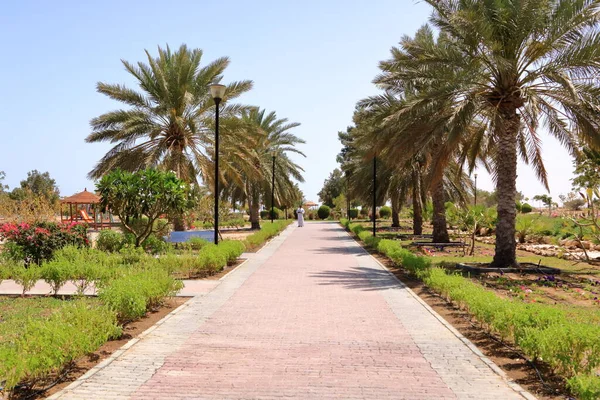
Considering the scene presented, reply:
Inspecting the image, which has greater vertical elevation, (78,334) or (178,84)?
(178,84)

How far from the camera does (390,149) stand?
50.3 feet

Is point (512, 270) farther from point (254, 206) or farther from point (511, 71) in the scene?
point (254, 206)

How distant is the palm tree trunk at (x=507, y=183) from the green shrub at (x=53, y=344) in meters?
10.3

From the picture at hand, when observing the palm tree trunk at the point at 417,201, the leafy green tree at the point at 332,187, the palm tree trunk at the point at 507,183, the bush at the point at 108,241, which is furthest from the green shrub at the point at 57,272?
the leafy green tree at the point at 332,187

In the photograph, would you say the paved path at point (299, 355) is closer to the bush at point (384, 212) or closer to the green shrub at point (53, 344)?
the green shrub at point (53, 344)

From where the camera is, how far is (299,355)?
5.72m

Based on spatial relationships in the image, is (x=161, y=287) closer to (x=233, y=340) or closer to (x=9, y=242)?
(x=233, y=340)

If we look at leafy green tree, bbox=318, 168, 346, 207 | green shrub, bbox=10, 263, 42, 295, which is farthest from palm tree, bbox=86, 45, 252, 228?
leafy green tree, bbox=318, 168, 346, 207

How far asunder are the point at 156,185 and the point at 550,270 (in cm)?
1054

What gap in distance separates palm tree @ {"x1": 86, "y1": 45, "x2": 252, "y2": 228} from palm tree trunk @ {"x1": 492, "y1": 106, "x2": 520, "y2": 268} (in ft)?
37.4

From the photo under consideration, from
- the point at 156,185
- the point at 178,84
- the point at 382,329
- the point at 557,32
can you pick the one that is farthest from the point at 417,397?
the point at 178,84

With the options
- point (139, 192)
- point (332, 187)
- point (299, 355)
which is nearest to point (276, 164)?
point (139, 192)

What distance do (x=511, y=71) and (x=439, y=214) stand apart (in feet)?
28.6

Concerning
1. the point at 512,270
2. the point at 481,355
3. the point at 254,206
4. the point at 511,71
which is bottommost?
the point at 481,355
